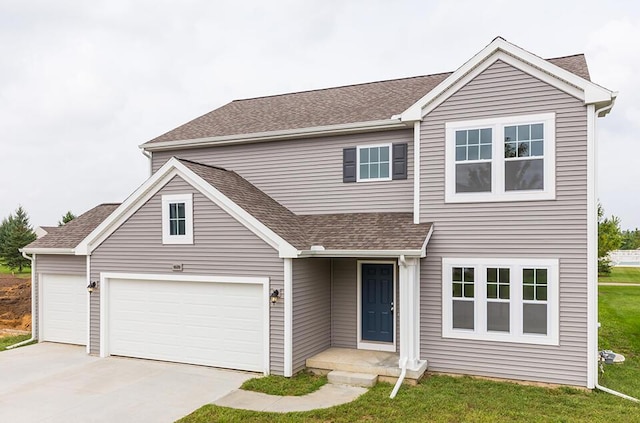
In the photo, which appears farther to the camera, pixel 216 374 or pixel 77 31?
pixel 77 31

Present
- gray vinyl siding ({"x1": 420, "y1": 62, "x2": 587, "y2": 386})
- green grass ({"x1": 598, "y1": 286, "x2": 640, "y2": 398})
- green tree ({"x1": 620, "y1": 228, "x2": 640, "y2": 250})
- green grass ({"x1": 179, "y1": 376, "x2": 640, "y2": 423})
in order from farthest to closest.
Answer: green tree ({"x1": 620, "y1": 228, "x2": 640, "y2": 250}) < green grass ({"x1": 598, "y1": 286, "x2": 640, "y2": 398}) < gray vinyl siding ({"x1": 420, "y1": 62, "x2": 587, "y2": 386}) < green grass ({"x1": 179, "y1": 376, "x2": 640, "y2": 423})

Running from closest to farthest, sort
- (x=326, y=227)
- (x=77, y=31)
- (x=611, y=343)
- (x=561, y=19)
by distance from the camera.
Answer: (x=326, y=227)
(x=611, y=343)
(x=561, y=19)
(x=77, y=31)

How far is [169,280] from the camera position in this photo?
10.4m

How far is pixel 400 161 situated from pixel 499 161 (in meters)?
2.33

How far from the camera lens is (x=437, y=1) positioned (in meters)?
14.1

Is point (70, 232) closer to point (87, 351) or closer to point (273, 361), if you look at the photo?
point (87, 351)

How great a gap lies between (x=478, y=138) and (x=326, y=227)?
3.98m

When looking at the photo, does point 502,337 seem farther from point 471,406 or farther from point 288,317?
point 288,317

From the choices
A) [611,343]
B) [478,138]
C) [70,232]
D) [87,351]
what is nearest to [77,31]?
[70,232]

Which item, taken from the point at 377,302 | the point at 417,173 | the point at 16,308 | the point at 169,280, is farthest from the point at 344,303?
the point at 16,308

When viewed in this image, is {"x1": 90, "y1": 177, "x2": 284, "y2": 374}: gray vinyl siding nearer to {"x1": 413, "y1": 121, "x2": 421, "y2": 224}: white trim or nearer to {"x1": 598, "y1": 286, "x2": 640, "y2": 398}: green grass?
{"x1": 413, "y1": 121, "x2": 421, "y2": 224}: white trim

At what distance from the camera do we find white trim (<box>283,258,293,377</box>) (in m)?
9.07

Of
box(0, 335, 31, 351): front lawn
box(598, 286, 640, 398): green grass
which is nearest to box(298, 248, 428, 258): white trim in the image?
box(598, 286, 640, 398): green grass

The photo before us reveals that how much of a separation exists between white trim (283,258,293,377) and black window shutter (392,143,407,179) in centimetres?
353
